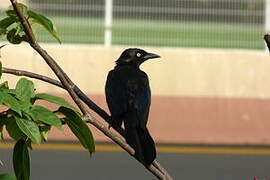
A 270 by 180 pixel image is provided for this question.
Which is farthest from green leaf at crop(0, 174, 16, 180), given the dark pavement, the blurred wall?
the blurred wall

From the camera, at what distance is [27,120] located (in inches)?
54.9

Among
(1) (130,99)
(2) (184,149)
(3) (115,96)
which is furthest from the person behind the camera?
(2) (184,149)

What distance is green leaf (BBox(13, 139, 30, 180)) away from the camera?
1.45 meters

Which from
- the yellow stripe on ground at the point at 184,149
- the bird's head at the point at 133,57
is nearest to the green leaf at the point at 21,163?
the bird's head at the point at 133,57

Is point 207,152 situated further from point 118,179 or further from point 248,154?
point 118,179

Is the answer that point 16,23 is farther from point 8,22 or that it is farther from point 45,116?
point 45,116

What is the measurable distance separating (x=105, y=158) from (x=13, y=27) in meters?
8.14

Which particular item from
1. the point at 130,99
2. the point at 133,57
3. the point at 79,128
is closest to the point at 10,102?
the point at 79,128

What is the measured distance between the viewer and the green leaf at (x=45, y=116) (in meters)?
1.40

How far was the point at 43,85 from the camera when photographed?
10523mm

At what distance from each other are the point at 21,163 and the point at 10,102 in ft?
0.44

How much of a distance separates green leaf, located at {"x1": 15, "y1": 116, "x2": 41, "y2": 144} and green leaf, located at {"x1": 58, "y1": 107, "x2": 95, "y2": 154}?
0.35 ft

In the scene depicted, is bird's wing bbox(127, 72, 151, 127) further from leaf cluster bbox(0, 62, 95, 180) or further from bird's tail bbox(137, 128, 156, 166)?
leaf cluster bbox(0, 62, 95, 180)

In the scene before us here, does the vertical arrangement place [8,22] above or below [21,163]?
above
